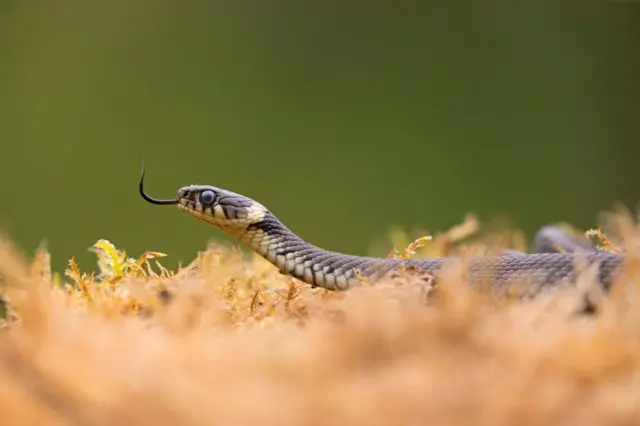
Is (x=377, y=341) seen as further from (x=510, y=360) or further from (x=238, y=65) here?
(x=238, y=65)

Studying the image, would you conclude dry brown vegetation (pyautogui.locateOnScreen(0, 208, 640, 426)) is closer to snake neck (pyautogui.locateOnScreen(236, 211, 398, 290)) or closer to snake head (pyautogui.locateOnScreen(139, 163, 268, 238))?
snake neck (pyautogui.locateOnScreen(236, 211, 398, 290))

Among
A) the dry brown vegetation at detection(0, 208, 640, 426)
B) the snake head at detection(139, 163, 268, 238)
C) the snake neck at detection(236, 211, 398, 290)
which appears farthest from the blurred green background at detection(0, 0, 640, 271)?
the dry brown vegetation at detection(0, 208, 640, 426)

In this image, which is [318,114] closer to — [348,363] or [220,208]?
[220,208]

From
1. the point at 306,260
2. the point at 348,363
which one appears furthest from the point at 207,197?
the point at 348,363

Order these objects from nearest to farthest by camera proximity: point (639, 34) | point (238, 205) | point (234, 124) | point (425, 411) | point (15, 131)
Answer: point (425, 411) < point (238, 205) < point (15, 131) < point (234, 124) < point (639, 34)

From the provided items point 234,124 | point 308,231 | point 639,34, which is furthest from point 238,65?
point 639,34

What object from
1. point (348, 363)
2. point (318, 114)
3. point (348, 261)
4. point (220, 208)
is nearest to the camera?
point (348, 363)
